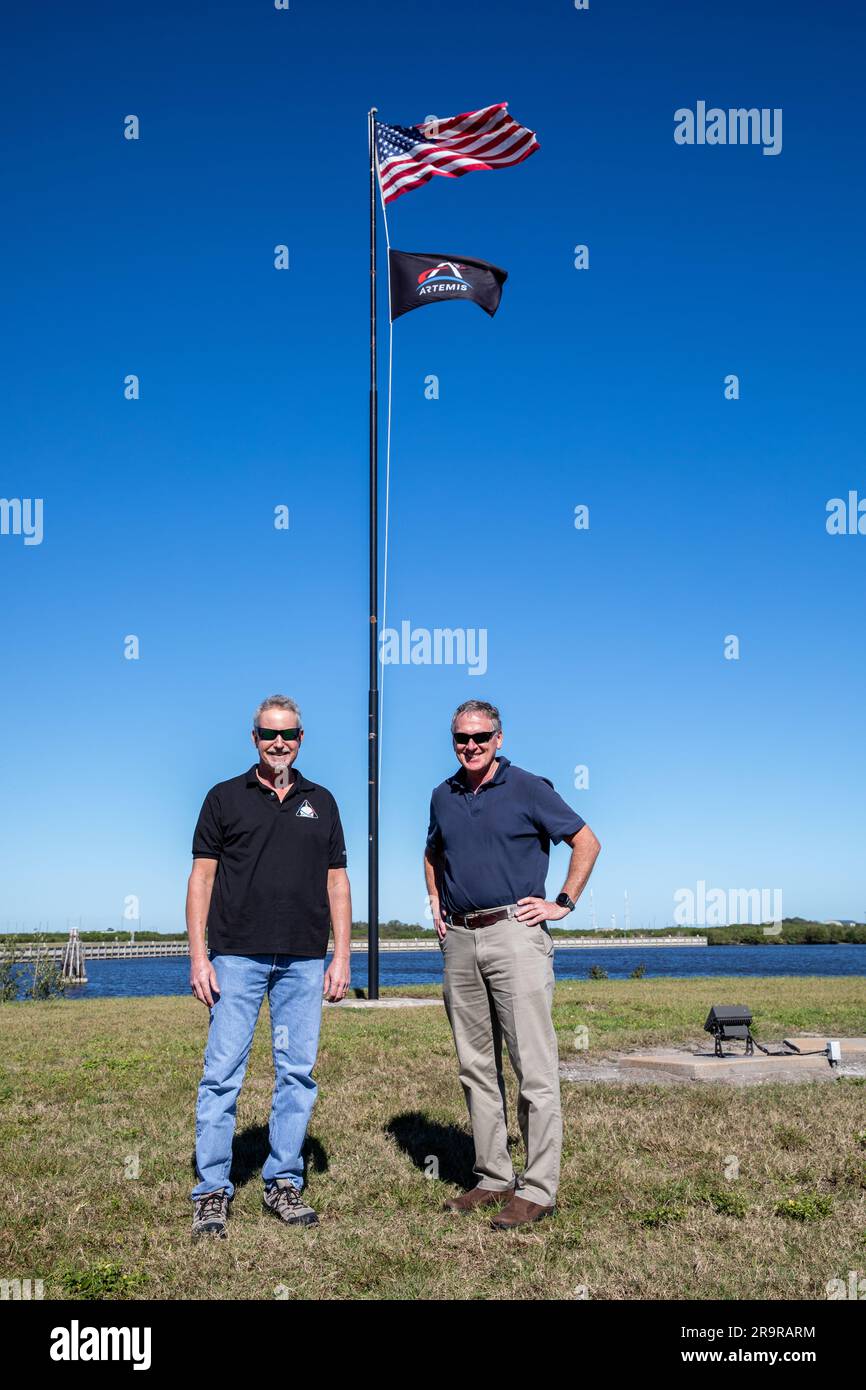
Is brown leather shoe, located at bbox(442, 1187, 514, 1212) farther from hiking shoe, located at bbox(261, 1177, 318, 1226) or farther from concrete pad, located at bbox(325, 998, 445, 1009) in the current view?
concrete pad, located at bbox(325, 998, 445, 1009)

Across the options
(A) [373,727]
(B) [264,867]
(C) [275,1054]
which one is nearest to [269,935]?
(B) [264,867]

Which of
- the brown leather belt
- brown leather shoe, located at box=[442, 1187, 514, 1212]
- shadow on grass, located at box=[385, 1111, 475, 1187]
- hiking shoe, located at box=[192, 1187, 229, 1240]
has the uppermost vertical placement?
the brown leather belt

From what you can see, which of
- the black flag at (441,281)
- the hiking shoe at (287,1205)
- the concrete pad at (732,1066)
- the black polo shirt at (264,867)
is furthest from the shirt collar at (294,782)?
the black flag at (441,281)

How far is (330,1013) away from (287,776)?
9.53 metres

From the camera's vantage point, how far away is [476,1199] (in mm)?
5492

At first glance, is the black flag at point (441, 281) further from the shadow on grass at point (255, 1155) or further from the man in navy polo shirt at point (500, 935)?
the shadow on grass at point (255, 1155)

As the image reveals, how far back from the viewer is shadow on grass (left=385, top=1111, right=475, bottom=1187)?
623cm

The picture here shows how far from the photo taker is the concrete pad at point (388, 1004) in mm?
15773

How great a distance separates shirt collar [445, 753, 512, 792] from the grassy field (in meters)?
2.17

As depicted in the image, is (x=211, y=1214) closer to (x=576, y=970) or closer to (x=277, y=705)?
(x=277, y=705)

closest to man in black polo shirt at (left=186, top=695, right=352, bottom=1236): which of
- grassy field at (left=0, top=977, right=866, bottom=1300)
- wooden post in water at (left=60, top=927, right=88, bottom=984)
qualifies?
grassy field at (left=0, top=977, right=866, bottom=1300)

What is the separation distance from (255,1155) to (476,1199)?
5.87 feet

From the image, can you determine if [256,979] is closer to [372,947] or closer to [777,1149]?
[777,1149]

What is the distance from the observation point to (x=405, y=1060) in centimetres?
984
